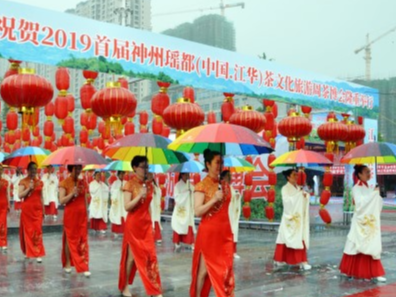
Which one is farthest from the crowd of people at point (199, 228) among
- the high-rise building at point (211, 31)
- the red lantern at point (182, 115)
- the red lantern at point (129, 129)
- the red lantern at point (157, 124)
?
the high-rise building at point (211, 31)

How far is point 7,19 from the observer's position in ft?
23.9

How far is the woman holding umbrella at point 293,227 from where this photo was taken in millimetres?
7953

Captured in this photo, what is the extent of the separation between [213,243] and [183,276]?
289 cm

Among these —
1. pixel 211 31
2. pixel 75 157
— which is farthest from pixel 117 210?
pixel 211 31

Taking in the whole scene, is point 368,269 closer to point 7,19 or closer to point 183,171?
point 183,171

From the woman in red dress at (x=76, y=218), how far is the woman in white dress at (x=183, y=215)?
3.51 m

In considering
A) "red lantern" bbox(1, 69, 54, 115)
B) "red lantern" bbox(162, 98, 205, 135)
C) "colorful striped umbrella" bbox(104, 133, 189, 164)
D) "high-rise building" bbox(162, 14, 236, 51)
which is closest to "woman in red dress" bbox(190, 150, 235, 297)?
"colorful striped umbrella" bbox(104, 133, 189, 164)

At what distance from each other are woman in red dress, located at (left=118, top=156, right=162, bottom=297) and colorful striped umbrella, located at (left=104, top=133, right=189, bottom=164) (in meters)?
0.23

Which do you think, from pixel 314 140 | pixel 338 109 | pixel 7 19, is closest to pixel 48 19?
pixel 7 19

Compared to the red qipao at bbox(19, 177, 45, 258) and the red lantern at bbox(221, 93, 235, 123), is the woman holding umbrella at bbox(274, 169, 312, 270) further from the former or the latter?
the red qipao at bbox(19, 177, 45, 258)

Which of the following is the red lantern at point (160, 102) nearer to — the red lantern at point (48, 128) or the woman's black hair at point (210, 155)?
the red lantern at point (48, 128)

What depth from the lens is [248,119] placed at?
926cm

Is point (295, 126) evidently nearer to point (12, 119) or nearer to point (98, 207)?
point (98, 207)

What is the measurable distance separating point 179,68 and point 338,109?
5.12 m
